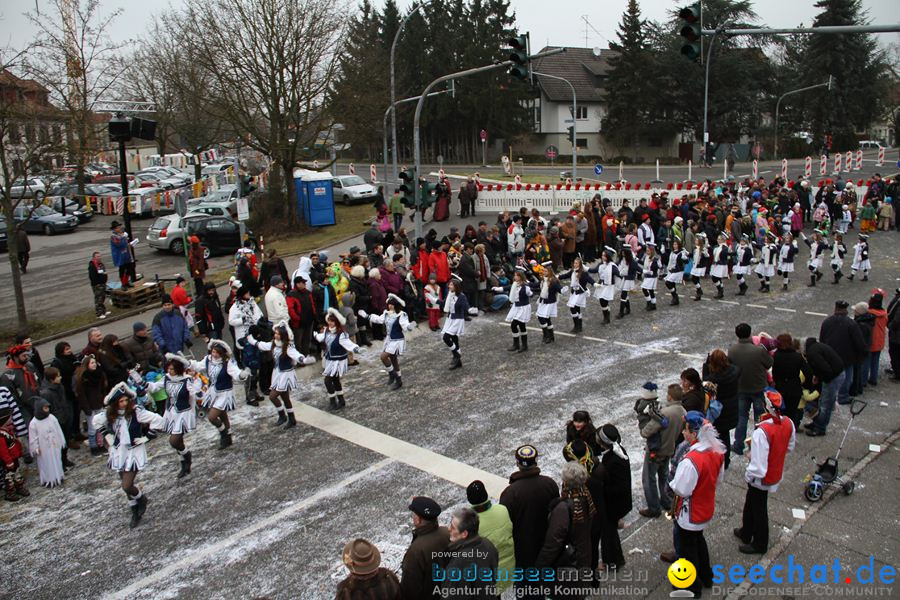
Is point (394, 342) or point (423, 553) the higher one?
point (394, 342)

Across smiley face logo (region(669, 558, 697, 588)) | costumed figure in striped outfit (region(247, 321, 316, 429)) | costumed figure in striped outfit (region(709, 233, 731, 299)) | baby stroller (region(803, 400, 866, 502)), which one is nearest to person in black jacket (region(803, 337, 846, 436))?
baby stroller (region(803, 400, 866, 502))

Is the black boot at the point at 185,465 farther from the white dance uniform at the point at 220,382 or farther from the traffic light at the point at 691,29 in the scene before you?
the traffic light at the point at 691,29

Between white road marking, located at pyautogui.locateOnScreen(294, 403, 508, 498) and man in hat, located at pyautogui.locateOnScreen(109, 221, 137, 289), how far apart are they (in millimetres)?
9853

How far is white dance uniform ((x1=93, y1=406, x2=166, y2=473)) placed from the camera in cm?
905

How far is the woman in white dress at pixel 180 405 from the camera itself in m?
10.1

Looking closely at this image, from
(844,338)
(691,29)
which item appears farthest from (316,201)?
(844,338)

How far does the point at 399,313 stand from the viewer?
1302 centimetres

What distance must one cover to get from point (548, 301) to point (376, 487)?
669 centimetres

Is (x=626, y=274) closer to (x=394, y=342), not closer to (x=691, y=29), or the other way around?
(x=691, y=29)

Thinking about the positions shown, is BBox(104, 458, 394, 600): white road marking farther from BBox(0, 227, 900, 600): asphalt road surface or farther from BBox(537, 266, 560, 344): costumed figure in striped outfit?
BBox(537, 266, 560, 344): costumed figure in striped outfit

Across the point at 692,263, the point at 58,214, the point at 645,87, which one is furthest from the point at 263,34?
the point at 645,87

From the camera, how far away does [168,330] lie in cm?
1325

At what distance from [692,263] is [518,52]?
716 centimetres

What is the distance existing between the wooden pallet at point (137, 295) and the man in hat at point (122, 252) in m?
0.33
